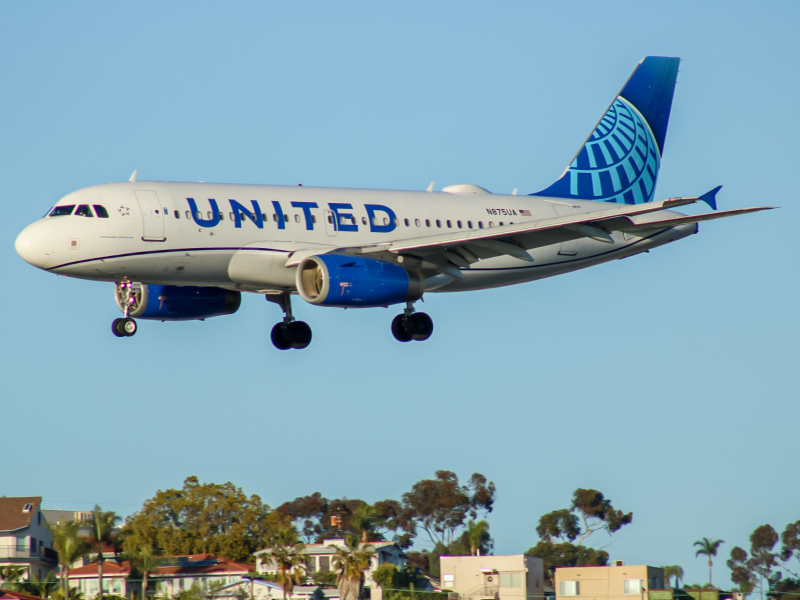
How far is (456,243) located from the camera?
37531 millimetres

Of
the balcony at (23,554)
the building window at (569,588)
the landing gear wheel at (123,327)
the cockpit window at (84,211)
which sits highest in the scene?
the cockpit window at (84,211)

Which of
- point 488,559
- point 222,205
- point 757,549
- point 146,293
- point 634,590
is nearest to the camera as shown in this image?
point 222,205

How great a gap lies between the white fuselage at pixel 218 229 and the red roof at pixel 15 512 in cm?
5197

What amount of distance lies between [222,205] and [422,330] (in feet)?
27.5

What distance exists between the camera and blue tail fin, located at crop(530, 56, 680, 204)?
163ft

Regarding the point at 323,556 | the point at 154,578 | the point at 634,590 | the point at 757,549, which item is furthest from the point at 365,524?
the point at 757,549

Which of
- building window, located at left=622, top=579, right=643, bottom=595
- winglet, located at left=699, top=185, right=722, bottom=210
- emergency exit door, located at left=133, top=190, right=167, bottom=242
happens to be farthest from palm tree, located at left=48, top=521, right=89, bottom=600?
winglet, located at left=699, top=185, right=722, bottom=210

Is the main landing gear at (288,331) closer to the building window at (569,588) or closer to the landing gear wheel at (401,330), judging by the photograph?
the landing gear wheel at (401,330)

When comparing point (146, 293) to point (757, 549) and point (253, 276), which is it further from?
point (757, 549)

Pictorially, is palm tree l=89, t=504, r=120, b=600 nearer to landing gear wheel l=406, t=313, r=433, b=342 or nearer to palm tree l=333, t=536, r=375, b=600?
palm tree l=333, t=536, r=375, b=600

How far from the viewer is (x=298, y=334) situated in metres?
42.4

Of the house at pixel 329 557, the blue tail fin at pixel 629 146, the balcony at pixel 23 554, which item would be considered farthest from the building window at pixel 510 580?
the balcony at pixel 23 554

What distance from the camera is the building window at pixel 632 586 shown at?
193 ft

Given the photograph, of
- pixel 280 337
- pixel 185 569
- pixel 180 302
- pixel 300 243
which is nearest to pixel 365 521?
pixel 185 569
